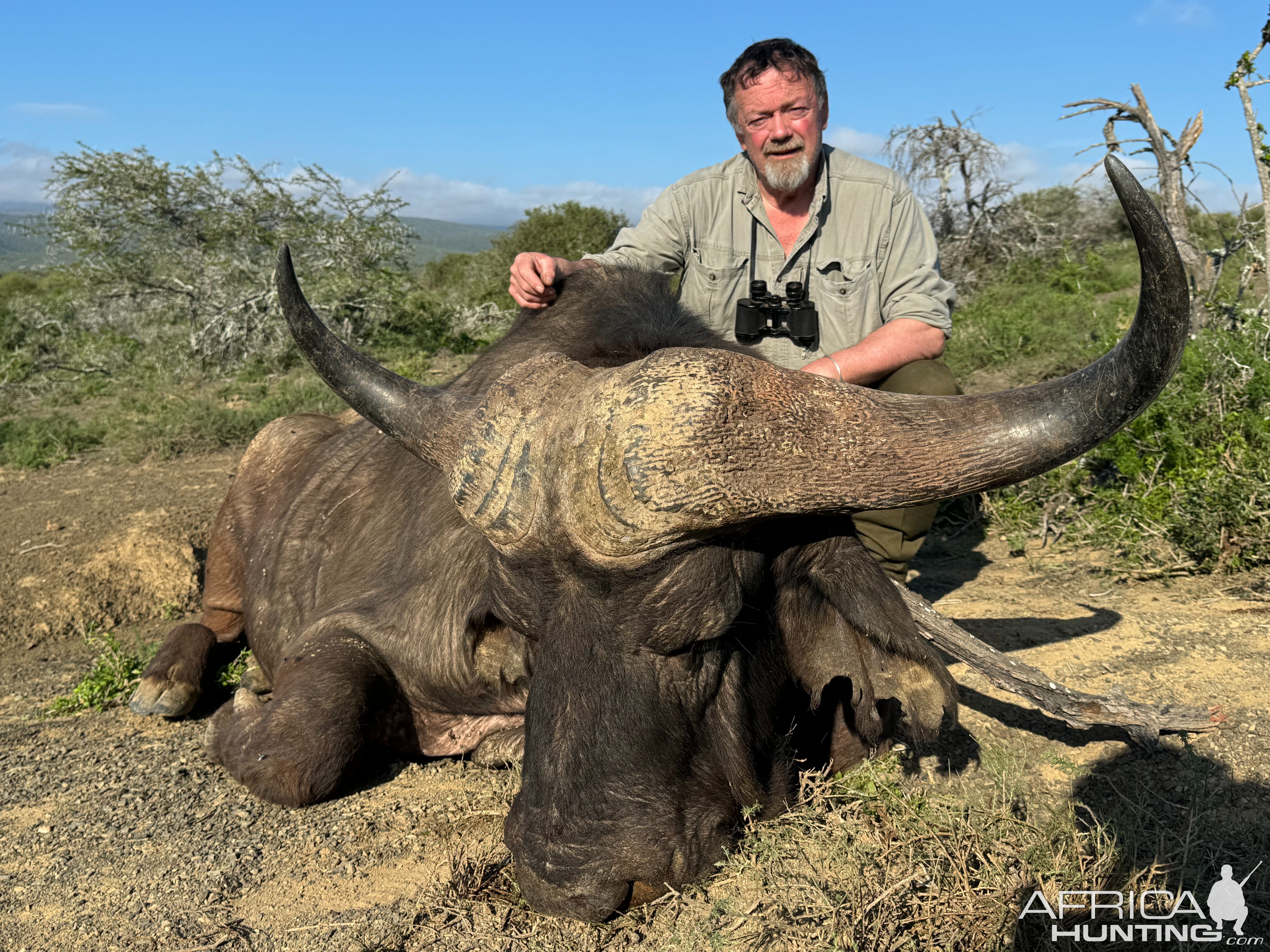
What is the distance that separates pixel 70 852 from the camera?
2.97m

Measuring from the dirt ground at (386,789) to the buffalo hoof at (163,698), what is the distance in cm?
6

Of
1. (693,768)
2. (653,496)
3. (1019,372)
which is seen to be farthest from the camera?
(1019,372)

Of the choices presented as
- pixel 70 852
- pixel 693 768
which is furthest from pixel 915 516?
pixel 70 852

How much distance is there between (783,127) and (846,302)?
83 cm

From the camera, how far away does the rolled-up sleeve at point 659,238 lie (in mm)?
4707

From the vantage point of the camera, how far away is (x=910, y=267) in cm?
447

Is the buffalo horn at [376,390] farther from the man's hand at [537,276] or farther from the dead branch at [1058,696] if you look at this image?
the dead branch at [1058,696]

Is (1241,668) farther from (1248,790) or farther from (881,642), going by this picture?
(881,642)

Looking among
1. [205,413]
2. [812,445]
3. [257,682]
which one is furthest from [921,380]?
[205,413]

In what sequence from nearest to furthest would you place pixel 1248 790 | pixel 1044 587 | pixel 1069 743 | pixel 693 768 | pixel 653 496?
pixel 653 496, pixel 693 768, pixel 1248 790, pixel 1069 743, pixel 1044 587

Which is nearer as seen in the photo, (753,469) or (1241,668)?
(753,469)

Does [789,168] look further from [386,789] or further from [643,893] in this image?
[643,893]

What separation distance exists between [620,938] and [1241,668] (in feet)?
8.52

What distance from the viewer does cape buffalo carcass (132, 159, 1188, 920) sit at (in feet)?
7.05
